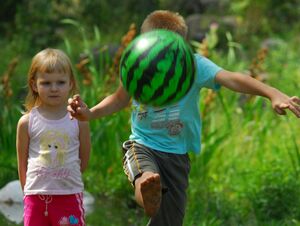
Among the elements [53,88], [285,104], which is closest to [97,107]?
[53,88]

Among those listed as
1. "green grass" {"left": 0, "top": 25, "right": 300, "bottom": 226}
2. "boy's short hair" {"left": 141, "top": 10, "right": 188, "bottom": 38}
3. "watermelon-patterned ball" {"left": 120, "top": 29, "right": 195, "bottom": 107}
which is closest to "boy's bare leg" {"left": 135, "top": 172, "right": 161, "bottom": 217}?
"watermelon-patterned ball" {"left": 120, "top": 29, "right": 195, "bottom": 107}

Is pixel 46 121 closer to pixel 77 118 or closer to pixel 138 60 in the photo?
pixel 77 118

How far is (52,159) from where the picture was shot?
4227mm

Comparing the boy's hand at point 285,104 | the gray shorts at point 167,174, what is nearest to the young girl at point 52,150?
the gray shorts at point 167,174

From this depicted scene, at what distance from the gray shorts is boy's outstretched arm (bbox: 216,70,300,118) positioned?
528 mm

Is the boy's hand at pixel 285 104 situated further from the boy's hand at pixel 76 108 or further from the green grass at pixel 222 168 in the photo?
the green grass at pixel 222 168

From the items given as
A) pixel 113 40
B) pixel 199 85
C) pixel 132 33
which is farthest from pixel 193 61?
pixel 113 40

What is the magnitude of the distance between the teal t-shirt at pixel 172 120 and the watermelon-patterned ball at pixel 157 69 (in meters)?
0.57

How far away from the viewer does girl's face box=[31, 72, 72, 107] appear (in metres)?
4.26

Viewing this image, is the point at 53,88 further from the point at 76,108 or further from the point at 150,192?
the point at 150,192

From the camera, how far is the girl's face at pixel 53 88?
4262 millimetres

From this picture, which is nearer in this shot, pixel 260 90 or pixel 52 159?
pixel 260 90

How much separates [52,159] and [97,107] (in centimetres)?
41

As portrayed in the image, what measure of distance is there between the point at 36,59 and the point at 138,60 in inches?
29.4
